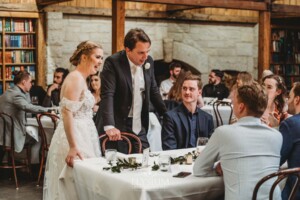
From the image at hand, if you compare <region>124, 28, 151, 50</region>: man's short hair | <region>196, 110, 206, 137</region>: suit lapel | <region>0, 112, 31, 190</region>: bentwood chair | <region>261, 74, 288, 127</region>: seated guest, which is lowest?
<region>0, 112, 31, 190</region>: bentwood chair

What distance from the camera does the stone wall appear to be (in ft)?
33.6

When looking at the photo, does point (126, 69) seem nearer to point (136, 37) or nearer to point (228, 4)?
point (136, 37)

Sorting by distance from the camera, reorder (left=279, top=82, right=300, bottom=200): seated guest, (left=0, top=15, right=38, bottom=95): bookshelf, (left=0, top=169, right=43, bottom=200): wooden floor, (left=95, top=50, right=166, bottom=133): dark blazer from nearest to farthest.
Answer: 1. (left=279, top=82, right=300, bottom=200): seated guest
2. (left=95, top=50, right=166, bottom=133): dark blazer
3. (left=0, top=169, right=43, bottom=200): wooden floor
4. (left=0, top=15, right=38, bottom=95): bookshelf

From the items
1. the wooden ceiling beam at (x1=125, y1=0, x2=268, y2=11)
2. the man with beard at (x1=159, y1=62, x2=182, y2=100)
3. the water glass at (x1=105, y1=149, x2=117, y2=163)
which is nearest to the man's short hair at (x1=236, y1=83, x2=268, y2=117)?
the water glass at (x1=105, y1=149, x2=117, y2=163)

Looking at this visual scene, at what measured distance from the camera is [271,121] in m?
4.86

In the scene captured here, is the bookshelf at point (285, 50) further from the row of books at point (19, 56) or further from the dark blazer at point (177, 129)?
the dark blazer at point (177, 129)

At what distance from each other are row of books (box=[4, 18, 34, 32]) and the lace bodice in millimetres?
6093

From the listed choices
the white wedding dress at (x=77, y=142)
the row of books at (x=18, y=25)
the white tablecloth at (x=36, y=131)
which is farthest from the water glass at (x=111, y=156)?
the row of books at (x=18, y=25)

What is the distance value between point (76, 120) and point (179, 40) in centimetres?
752

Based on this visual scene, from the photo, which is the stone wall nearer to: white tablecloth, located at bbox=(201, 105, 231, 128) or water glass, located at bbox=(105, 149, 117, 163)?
white tablecloth, located at bbox=(201, 105, 231, 128)

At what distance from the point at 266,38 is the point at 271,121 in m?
5.75

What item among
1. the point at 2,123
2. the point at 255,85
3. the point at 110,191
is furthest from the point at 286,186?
the point at 2,123

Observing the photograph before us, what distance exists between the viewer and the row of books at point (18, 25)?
997 cm

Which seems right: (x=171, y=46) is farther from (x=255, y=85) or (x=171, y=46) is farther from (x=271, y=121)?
(x=255, y=85)
